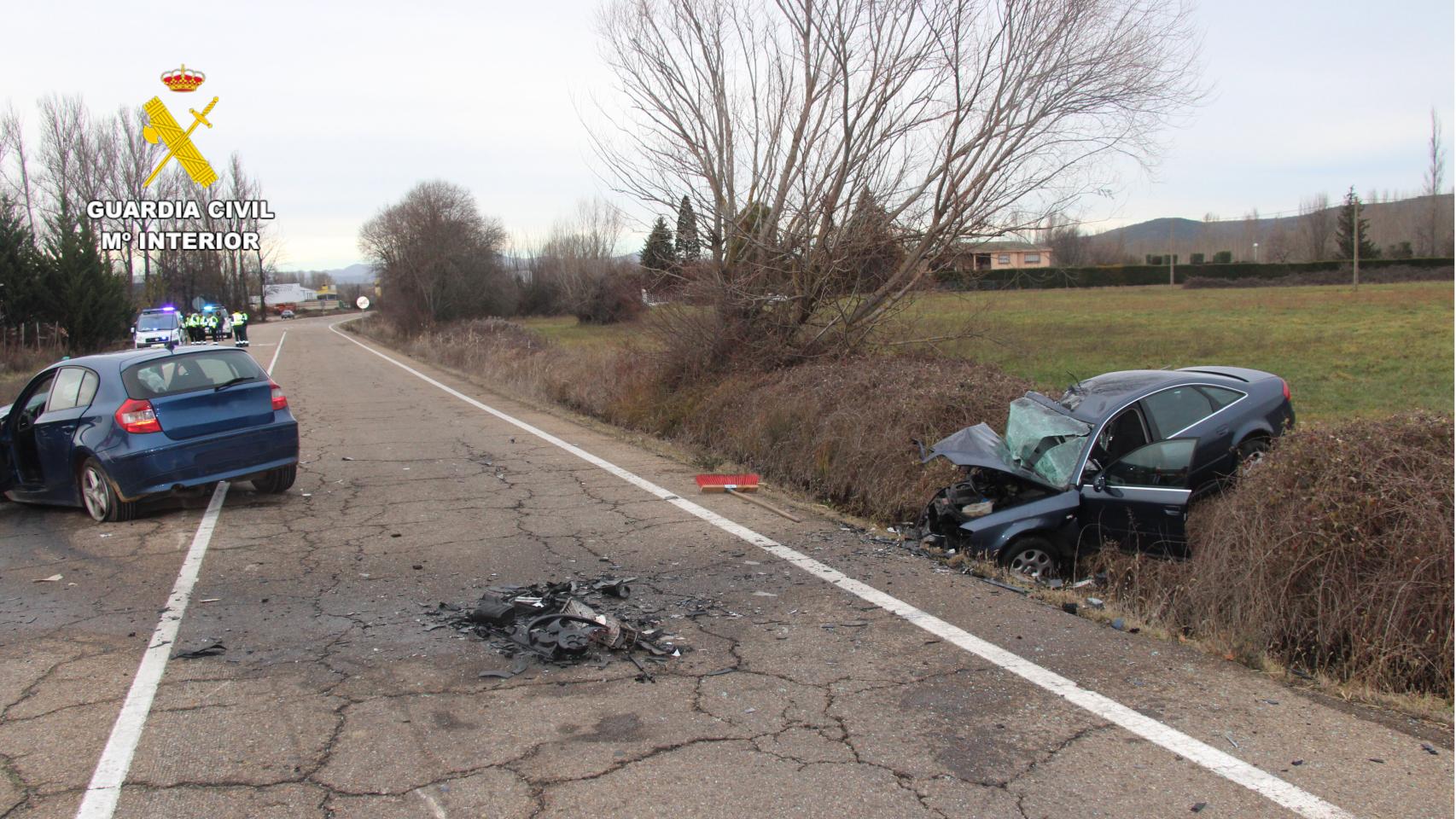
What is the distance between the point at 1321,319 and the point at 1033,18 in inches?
1035

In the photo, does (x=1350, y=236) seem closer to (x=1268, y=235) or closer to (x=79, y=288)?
(x=1268, y=235)

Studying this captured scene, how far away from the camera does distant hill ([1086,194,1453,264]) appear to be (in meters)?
73.8

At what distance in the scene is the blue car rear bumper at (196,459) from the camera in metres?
8.07

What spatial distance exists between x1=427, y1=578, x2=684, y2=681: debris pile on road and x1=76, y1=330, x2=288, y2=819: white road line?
137 cm

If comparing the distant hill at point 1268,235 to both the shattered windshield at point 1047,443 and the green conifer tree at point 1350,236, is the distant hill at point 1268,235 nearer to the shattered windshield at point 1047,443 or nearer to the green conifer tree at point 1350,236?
the green conifer tree at point 1350,236

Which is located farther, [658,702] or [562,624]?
[562,624]

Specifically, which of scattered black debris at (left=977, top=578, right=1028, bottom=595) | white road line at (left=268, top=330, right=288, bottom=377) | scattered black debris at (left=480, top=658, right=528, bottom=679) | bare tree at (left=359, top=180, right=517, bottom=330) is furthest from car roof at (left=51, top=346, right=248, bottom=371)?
bare tree at (left=359, top=180, right=517, bottom=330)

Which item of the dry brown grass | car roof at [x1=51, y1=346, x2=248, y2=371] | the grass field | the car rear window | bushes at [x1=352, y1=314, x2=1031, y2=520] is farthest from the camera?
the dry brown grass

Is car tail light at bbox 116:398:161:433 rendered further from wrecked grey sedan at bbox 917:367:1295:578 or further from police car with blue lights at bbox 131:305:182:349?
police car with blue lights at bbox 131:305:182:349

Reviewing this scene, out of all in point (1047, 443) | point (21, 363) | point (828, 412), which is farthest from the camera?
point (21, 363)

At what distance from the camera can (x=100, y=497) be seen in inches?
328

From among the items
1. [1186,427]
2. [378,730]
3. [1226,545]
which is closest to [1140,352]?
[1186,427]

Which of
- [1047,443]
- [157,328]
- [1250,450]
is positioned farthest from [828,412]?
[157,328]

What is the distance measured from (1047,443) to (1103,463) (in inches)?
17.4
